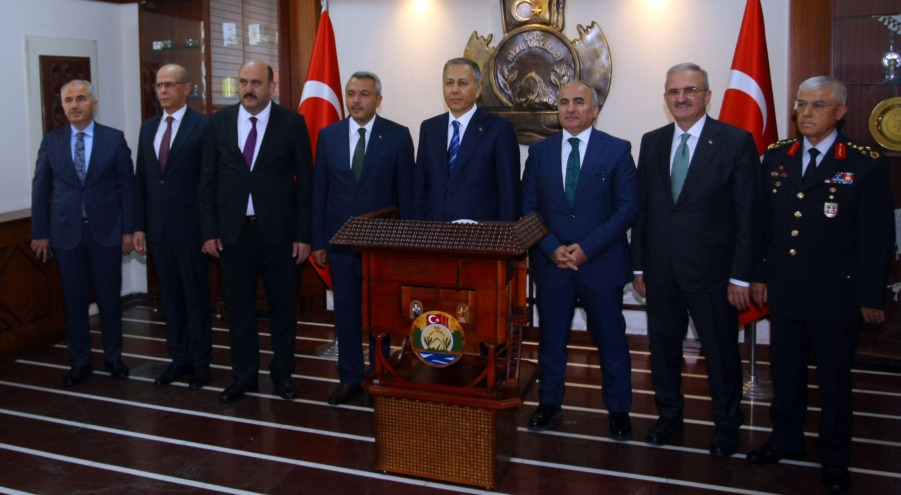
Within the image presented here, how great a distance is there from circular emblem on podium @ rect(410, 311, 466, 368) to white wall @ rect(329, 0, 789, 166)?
268cm

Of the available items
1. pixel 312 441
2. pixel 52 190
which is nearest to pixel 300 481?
pixel 312 441

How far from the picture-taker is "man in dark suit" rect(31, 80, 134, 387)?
4445 millimetres

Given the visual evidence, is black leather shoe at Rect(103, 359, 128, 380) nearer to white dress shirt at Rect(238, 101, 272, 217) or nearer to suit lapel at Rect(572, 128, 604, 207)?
white dress shirt at Rect(238, 101, 272, 217)

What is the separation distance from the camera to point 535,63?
5246 mm

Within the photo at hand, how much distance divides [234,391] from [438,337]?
67.4 inches

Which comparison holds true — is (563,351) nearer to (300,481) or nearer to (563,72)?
(300,481)

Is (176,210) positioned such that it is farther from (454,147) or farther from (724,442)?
(724,442)

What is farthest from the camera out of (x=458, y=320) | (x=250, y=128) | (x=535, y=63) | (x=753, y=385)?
(x=535, y=63)

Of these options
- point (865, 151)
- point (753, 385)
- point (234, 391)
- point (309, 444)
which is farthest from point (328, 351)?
point (865, 151)

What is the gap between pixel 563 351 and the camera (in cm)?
373

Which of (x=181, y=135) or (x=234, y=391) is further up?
(x=181, y=135)

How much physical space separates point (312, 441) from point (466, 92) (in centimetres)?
177

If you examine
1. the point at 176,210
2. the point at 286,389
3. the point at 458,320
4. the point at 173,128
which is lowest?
the point at 286,389

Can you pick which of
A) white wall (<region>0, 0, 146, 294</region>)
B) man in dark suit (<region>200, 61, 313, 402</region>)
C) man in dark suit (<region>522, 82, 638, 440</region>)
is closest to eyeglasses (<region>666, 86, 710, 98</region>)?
man in dark suit (<region>522, 82, 638, 440</region>)
